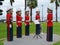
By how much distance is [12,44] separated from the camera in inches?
574

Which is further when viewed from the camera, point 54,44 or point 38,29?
point 38,29

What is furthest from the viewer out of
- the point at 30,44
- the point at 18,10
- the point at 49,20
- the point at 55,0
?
the point at 55,0

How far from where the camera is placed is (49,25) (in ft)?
53.2

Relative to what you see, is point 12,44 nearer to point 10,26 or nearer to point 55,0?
point 10,26

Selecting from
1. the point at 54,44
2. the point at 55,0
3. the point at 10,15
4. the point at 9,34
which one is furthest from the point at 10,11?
the point at 55,0

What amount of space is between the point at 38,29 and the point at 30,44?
5009mm

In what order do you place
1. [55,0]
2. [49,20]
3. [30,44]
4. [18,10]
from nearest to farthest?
[30,44] → [49,20] → [18,10] → [55,0]

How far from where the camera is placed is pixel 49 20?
52.8 feet

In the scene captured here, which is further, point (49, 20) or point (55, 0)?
point (55, 0)

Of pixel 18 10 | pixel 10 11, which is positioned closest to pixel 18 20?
pixel 18 10

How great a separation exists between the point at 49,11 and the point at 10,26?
2.81 meters

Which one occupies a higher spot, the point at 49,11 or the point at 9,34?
the point at 49,11

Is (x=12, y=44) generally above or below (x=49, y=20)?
below

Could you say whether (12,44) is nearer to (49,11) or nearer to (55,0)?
(49,11)
